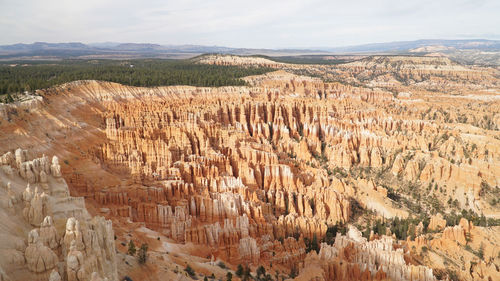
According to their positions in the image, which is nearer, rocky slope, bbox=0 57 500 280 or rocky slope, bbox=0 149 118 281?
rocky slope, bbox=0 149 118 281

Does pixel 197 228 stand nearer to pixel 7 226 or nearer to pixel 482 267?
pixel 7 226

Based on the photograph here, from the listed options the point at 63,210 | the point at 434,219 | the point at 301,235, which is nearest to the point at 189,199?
the point at 301,235

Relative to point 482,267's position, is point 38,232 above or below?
above

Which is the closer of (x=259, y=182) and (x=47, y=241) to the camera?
(x=47, y=241)

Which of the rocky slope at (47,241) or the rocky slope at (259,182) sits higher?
the rocky slope at (47,241)

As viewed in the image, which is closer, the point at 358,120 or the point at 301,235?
the point at 301,235

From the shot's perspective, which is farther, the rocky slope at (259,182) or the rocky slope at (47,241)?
the rocky slope at (259,182)

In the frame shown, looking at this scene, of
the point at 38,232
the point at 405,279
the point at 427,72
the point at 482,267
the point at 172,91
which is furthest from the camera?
the point at 427,72

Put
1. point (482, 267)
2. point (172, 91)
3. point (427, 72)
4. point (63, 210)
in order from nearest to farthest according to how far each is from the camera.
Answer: point (63, 210) → point (482, 267) → point (172, 91) → point (427, 72)

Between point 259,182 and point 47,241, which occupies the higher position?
point 47,241

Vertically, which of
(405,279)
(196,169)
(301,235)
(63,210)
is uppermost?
(63,210)

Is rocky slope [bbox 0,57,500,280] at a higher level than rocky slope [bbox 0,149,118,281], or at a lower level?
lower
